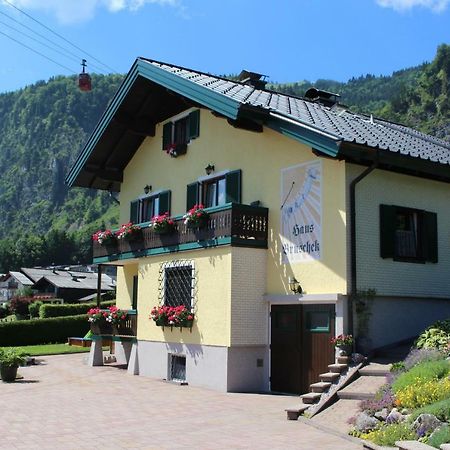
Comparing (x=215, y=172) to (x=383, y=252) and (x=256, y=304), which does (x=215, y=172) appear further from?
(x=383, y=252)

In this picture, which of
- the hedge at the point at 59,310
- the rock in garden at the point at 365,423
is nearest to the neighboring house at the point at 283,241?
the rock in garden at the point at 365,423

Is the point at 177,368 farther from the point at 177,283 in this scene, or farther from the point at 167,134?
the point at 167,134

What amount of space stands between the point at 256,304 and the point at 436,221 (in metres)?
5.02

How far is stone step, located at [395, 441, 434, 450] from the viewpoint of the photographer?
816cm

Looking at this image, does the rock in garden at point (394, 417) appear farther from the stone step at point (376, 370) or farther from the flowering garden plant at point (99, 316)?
the flowering garden plant at point (99, 316)

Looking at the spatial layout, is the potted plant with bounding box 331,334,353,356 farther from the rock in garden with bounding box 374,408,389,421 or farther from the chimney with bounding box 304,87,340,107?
the chimney with bounding box 304,87,340,107

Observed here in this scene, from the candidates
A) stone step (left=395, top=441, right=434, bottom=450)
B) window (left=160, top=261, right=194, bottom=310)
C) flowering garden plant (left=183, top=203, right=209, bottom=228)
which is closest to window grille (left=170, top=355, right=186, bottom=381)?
window (left=160, top=261, right=194, bottom=310)

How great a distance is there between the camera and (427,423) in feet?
29.5

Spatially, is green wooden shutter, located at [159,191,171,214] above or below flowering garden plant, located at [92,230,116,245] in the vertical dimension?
above

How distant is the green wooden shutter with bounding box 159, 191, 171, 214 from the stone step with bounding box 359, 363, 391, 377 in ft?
31.8

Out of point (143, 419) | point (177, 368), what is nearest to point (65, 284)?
point (177, 368)

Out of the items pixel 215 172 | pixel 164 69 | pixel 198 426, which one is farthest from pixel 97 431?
pixel 164 69

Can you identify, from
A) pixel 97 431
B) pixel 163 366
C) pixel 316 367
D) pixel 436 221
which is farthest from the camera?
pixel 163 366

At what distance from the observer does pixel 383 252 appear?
15.4 metres
